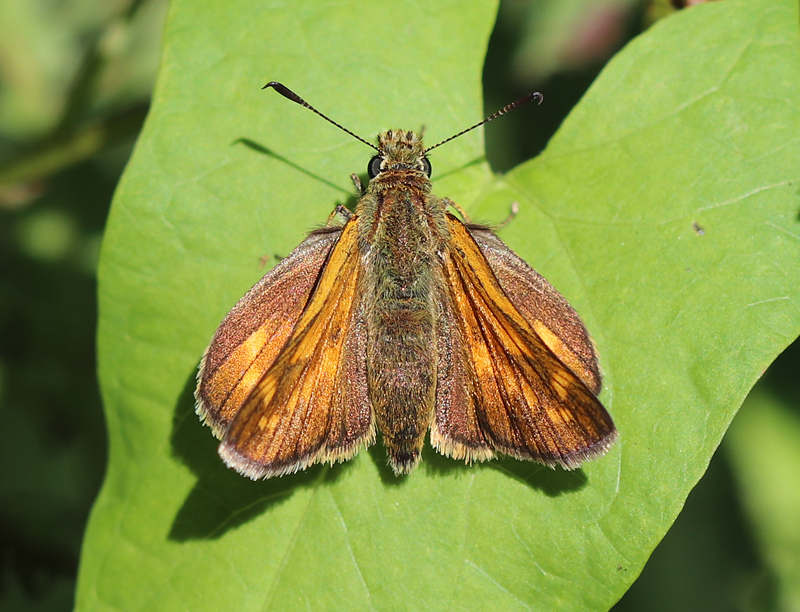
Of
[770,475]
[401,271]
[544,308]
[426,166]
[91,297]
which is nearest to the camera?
[544,308]

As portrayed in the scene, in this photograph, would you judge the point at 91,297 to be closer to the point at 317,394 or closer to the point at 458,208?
the point at 317,394

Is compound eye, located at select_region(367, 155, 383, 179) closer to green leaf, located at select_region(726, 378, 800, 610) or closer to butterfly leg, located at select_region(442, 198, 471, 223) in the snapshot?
butterfly leg, located at select_region(442, 198, 471, 223)

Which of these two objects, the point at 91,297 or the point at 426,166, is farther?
the point at 91,297

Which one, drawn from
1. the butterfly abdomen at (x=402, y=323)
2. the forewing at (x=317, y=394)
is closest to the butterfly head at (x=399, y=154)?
the butterfly abdomen at (x=402, y=323)

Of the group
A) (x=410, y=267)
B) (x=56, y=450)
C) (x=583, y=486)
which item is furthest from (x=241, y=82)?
(x=56, y=450)

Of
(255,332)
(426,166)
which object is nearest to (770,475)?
(426,166)

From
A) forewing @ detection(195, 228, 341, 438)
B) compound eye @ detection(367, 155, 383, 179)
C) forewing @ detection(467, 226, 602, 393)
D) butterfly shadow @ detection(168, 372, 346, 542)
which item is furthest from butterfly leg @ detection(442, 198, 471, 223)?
butterfly shadow @ detection(168, 372, 346, 542)

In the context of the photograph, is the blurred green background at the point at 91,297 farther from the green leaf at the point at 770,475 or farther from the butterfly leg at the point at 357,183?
the butterfly leg at the point at 357,183
